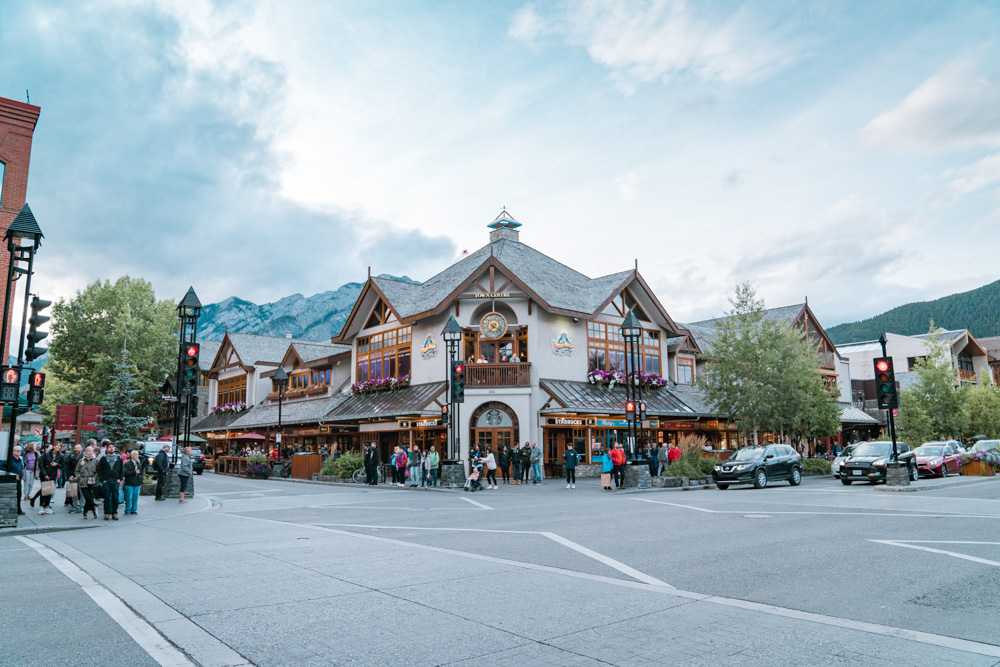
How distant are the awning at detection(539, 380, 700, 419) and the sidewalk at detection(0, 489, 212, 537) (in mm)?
16139

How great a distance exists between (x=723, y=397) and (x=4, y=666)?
35585 mm

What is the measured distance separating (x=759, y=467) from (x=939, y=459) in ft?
33.1

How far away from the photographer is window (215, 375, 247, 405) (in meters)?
53.4

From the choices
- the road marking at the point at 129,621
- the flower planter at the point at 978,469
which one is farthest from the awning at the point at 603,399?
the road marking at the point at 129,621

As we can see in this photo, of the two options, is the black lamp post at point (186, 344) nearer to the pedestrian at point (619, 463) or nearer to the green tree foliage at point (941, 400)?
the pedestrian at point (619, 463)

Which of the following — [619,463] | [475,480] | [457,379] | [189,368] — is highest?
[189,368]

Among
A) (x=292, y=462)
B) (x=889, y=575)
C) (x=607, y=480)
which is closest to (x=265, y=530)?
(x=889, y=575)

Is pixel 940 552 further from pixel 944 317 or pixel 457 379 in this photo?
pixel 944 317

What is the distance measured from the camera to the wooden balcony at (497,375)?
3269cm

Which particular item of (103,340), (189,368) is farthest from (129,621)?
(103,340)

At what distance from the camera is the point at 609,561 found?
29.9 ft

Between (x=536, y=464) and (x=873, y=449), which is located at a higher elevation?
(x=873, y=449)

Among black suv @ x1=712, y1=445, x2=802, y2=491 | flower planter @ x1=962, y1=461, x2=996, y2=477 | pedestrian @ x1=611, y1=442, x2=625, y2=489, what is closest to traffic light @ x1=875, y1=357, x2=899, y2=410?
black suv @ x1=712, y1=445, x2=802, y2=491

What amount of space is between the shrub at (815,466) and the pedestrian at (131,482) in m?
29.2
